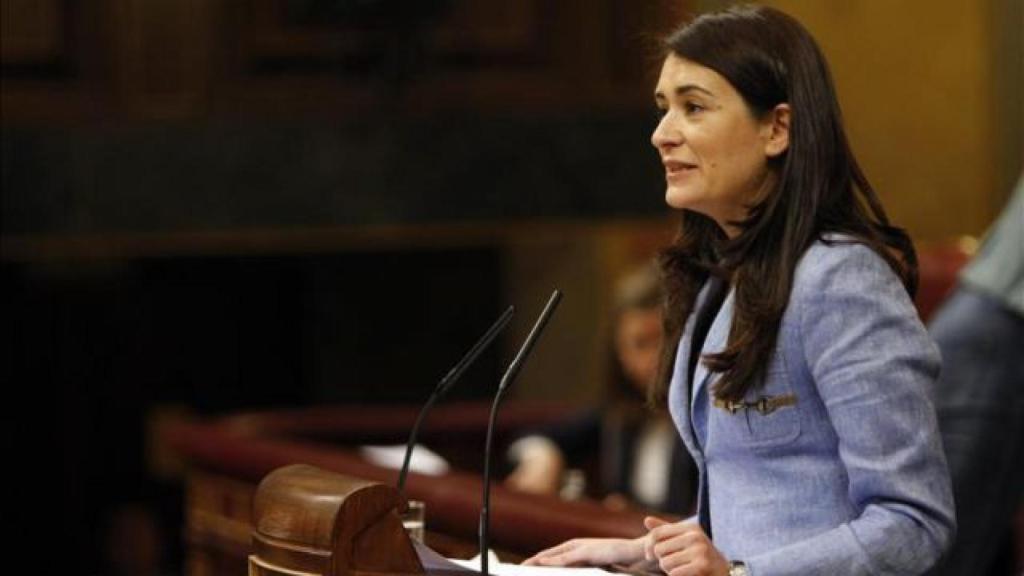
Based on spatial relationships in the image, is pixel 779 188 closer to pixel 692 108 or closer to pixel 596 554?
pixel 692 108

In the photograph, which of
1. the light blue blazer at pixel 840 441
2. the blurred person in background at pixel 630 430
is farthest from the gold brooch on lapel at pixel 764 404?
the blurred person in background at pixel 630 430

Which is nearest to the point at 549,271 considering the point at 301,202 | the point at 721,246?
the point at 301,202

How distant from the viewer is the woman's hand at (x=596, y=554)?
7.30ft

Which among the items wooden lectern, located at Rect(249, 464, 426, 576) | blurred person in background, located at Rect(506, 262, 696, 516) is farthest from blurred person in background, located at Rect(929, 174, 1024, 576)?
wooden lectern, located at Rect(249, 464, 426, 576)

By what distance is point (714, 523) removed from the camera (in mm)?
2215

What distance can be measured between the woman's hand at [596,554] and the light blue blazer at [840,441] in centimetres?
11

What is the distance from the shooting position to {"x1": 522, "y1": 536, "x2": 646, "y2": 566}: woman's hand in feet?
7.30

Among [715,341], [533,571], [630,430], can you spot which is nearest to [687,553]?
[533,571]

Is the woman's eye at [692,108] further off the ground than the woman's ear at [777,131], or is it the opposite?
the woman's eye at [692,108]

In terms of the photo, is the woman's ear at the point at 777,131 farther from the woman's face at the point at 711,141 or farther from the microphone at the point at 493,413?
the microphone at the point at 493,413

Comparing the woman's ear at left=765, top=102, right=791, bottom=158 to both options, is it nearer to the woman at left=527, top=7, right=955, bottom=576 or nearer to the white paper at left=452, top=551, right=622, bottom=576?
the woman at left=527, top=7, right=955, bottom=576

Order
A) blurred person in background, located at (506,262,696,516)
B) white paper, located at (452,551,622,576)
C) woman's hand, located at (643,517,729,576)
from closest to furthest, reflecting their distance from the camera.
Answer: woman's hand, located at (643,517,729,576) < white paper, located at (452,551,622,576) < blurred person in background, located at (506,262,696,516)

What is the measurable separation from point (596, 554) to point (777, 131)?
1.61 feet

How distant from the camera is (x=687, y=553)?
6.51ft
